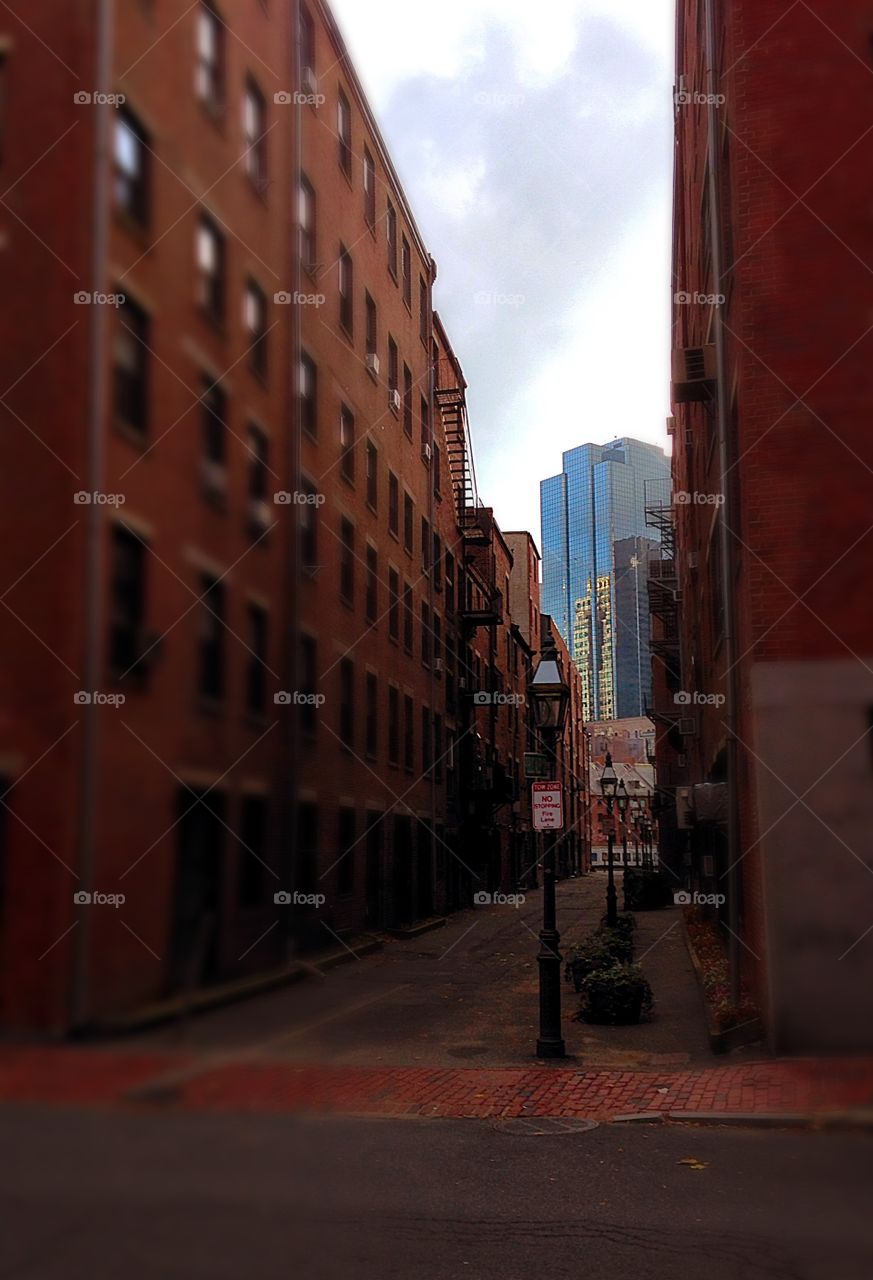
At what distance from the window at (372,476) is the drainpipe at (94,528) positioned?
37cm

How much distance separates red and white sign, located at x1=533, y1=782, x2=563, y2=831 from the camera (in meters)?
2.33

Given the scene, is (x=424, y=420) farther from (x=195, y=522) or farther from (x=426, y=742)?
(x=195, y=522)

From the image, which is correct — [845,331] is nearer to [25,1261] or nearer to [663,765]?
[25,1261]

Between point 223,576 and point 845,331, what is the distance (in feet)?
1.92

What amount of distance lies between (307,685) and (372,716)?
0.52ft

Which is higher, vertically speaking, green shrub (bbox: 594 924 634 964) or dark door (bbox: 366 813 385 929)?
dark door (bbox: 366 813 385 929)

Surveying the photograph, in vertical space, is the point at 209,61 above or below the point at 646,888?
above

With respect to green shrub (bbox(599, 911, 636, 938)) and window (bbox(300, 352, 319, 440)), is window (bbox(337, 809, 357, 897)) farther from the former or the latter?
green shrub (bbox(599, 911, 636, 938))

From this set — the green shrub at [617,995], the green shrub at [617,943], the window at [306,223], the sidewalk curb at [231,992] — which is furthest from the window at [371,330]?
the green shrub at [617,943]

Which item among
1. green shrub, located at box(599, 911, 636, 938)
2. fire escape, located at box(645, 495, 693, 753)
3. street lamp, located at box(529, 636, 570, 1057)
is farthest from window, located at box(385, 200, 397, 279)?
fire escape, located at box(645, 495, 693, 753)

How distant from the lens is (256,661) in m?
0.88

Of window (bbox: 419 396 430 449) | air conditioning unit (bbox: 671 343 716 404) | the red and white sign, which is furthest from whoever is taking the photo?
the red and white sign

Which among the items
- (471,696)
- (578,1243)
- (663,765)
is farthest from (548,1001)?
(663,765)

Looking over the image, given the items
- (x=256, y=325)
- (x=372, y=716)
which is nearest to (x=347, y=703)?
(x=372, y=716)
